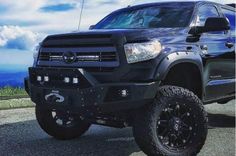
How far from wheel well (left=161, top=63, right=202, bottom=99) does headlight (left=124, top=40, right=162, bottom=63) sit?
553mm

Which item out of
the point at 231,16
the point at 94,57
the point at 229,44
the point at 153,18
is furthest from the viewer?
the point at 231,16

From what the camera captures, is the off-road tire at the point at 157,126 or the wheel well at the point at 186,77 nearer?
the off-road tire at the point at 157,126

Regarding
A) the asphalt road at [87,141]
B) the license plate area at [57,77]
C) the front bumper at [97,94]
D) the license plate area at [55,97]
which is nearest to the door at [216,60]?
the asphalt road at [87,141]

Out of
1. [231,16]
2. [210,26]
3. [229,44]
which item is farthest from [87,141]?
[231,16]

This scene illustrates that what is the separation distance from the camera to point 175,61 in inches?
205

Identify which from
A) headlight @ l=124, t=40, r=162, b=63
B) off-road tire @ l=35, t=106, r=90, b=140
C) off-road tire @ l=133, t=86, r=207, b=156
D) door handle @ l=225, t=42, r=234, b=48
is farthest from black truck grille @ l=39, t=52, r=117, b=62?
door handle @ l=225, t=42, r=234, b=48

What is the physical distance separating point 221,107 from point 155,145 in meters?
4.98

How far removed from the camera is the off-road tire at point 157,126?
4.96 meters

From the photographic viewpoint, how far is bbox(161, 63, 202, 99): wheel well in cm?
554

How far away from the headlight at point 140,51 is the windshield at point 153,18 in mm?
870

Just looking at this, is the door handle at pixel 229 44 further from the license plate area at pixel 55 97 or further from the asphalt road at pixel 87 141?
the license plate area at pixel 55 97

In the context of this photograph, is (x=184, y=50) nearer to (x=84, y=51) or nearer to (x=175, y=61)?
(x=175, y=61)

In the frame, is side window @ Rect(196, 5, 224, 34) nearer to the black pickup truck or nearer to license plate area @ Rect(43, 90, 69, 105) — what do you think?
the black pickup truck

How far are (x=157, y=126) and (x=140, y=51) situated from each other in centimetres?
78
